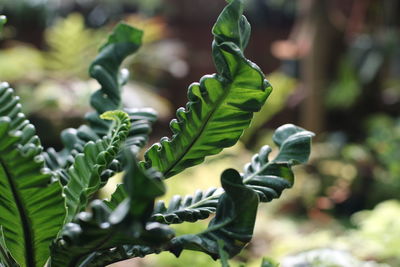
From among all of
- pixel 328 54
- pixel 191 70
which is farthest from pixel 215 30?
pixel 191 70

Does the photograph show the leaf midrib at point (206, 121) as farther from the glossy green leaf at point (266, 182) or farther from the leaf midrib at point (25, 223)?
the leaf midrib at point (25, 223)

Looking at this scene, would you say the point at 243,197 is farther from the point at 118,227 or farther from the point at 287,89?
the point at 287,89

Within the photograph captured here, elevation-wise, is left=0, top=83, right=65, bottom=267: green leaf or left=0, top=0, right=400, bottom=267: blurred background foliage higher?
left=0, top=0, right=400, bottom=267: blurred background foliage

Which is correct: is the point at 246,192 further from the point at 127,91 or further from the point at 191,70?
the point at 191,70

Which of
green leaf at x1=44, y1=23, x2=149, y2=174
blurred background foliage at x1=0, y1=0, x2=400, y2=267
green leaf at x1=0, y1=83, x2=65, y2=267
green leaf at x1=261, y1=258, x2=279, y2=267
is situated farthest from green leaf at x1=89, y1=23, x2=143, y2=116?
blurred background foliage at x1=0, y1=0, x2=400, y2=267

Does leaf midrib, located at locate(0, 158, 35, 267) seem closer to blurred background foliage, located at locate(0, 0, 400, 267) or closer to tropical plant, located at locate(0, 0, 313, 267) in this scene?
tropical plant, located at locate(0, 0, 313, 267)

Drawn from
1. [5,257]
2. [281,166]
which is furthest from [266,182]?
[5,257]
